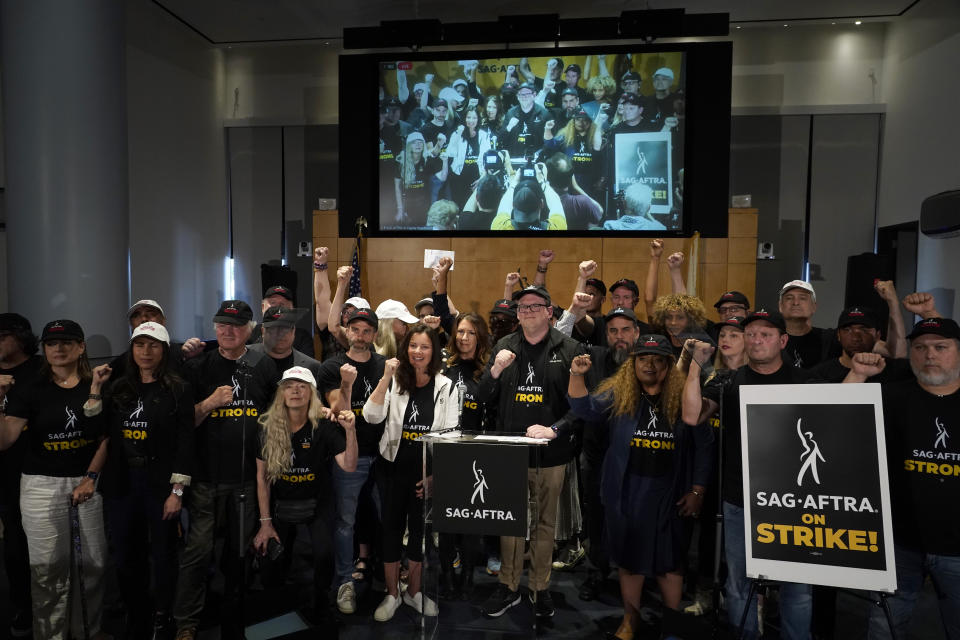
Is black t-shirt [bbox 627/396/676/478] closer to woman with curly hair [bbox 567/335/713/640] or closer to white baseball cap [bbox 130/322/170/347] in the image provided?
woman with curly hair [bbox 567/335/713/640]

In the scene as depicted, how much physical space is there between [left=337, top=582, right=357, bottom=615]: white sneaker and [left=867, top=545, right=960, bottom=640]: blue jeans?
2756mm

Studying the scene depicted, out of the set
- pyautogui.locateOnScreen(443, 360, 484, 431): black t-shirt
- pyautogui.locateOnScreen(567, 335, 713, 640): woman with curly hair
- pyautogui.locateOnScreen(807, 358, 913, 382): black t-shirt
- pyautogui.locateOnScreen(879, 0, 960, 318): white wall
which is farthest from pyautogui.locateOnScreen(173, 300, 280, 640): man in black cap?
pyautogui.locateOnScreen(879, 0, 960, 318): white wall

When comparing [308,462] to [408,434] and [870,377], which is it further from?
[870,377]

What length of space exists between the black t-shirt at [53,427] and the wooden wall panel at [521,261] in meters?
5.11

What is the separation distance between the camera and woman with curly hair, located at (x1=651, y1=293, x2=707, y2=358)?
4.23m

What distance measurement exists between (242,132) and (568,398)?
331 inches

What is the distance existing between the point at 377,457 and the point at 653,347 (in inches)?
71.7

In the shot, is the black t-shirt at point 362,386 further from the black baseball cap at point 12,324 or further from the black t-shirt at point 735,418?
the black t-shirt at point 735,418

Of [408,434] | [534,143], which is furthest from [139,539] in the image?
[534,143]

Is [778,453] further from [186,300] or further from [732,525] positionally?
[186,300]

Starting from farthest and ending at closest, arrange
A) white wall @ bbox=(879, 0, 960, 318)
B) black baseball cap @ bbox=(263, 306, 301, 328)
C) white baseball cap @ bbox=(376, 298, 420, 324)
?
white wall @ bbox=(879, 0, 960, 318) → white baseball cap @ bbox=(376, 298, 420, 324) → black baseball cap @ bbox=(263, 306, 301, 328)

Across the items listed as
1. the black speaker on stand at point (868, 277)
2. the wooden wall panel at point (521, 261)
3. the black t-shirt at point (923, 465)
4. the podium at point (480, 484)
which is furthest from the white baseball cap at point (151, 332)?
the black speaker on stand at point (868, 277)

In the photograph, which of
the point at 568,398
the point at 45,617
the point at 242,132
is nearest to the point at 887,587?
the point at 568,398

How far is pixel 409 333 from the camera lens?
3.65 metres
